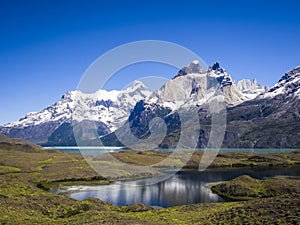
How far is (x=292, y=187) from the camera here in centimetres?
11325

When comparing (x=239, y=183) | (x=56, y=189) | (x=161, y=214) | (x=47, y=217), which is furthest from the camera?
(x=56, y=189)

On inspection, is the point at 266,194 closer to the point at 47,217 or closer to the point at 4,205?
the point at 47,217

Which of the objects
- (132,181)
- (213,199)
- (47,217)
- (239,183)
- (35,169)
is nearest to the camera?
(47,217)

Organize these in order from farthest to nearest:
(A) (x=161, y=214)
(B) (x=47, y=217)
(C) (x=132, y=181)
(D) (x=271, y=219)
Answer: (C) (x=132, y=181) → (A) (x=161, y=214) → (B) (x=47, y=217) → (D) (x=271, y=219)

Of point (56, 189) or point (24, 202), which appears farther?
point (56, 189)

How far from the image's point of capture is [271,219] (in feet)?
196

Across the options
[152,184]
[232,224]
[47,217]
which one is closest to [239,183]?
[152,184]

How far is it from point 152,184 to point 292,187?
202 ft

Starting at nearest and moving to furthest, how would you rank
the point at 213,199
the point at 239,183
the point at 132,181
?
1. the point at 213,199
2. the point at 239,183
3. the point at 132,181

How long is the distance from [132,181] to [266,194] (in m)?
69.7

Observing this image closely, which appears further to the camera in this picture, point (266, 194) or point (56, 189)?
point (56, 189)

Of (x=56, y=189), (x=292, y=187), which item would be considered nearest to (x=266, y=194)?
(x=292, y=187)

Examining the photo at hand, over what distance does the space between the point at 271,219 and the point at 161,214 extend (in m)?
30.6

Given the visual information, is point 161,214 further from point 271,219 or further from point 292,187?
point 292,187
